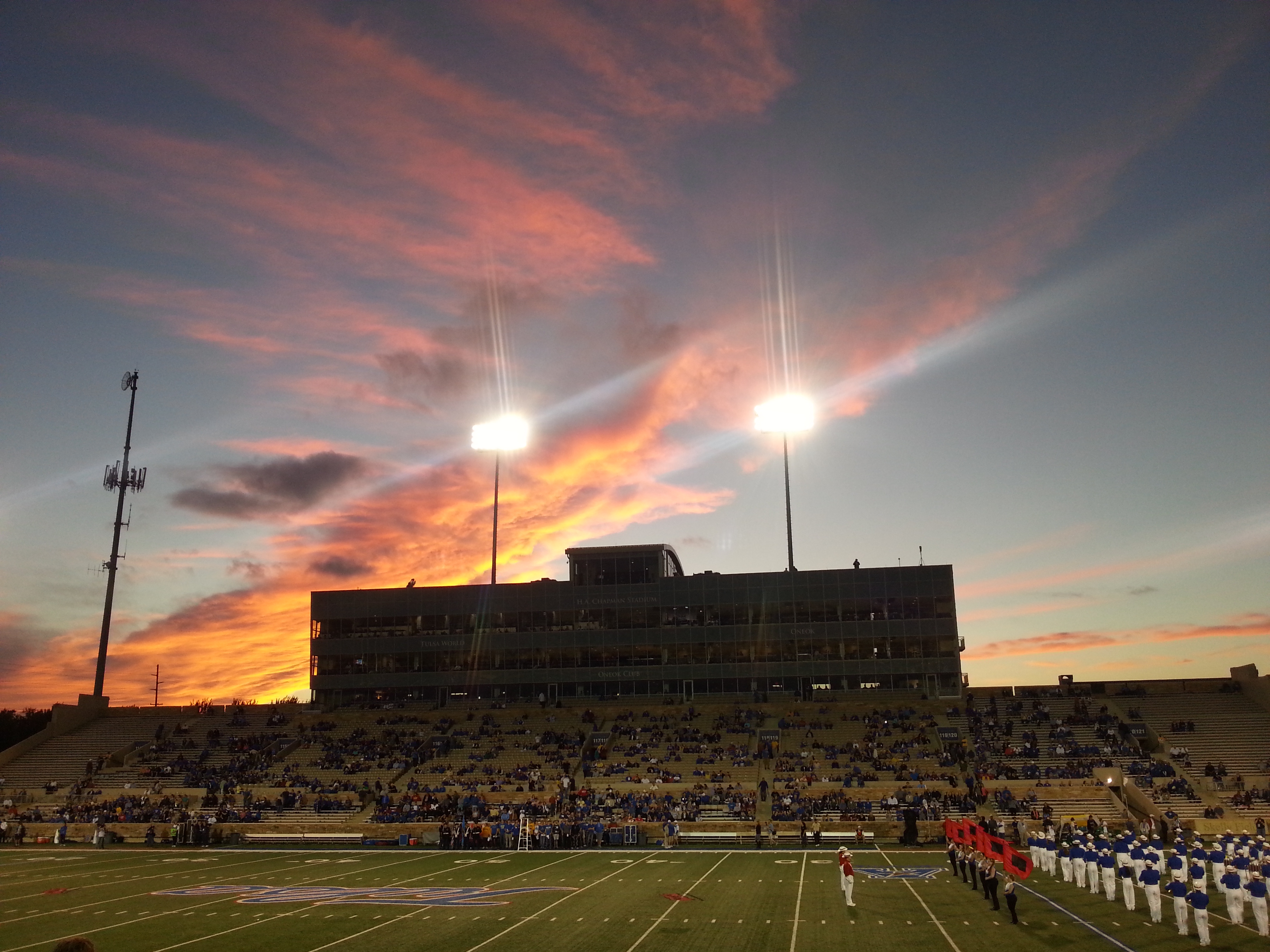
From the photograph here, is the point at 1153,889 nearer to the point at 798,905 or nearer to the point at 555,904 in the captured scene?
the point at 798,905

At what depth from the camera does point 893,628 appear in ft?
222

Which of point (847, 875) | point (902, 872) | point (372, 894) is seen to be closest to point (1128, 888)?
point (847, 875)

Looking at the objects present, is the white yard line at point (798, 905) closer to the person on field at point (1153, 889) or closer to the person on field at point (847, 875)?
the person on field at point (847, 875)

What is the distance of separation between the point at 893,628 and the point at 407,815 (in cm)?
3429

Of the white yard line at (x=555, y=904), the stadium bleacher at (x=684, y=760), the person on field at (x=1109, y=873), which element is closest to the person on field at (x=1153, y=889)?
the person on field at (x=1109, y=873)

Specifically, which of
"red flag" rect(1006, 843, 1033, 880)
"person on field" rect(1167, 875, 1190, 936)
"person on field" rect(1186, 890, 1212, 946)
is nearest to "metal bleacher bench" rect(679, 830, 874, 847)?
"red flag" rect(1006, 843, 1033, 880)

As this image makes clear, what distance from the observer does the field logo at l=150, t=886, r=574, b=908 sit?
29.0 m

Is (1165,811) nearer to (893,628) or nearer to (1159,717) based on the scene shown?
(1159,717)

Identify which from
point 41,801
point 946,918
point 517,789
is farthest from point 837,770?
point 41,801

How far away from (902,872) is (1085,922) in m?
10.2

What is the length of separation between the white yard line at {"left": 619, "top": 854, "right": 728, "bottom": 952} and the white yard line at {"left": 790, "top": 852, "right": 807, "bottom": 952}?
3113mm

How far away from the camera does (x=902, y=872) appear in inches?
1330

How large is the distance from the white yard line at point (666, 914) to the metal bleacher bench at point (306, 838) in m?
20.9

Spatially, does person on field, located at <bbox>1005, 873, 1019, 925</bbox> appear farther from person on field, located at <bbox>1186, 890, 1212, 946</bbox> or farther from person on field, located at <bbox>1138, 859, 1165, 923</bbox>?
person on field, located at <bbox>1186, 890, 1212, 946</bbox>
